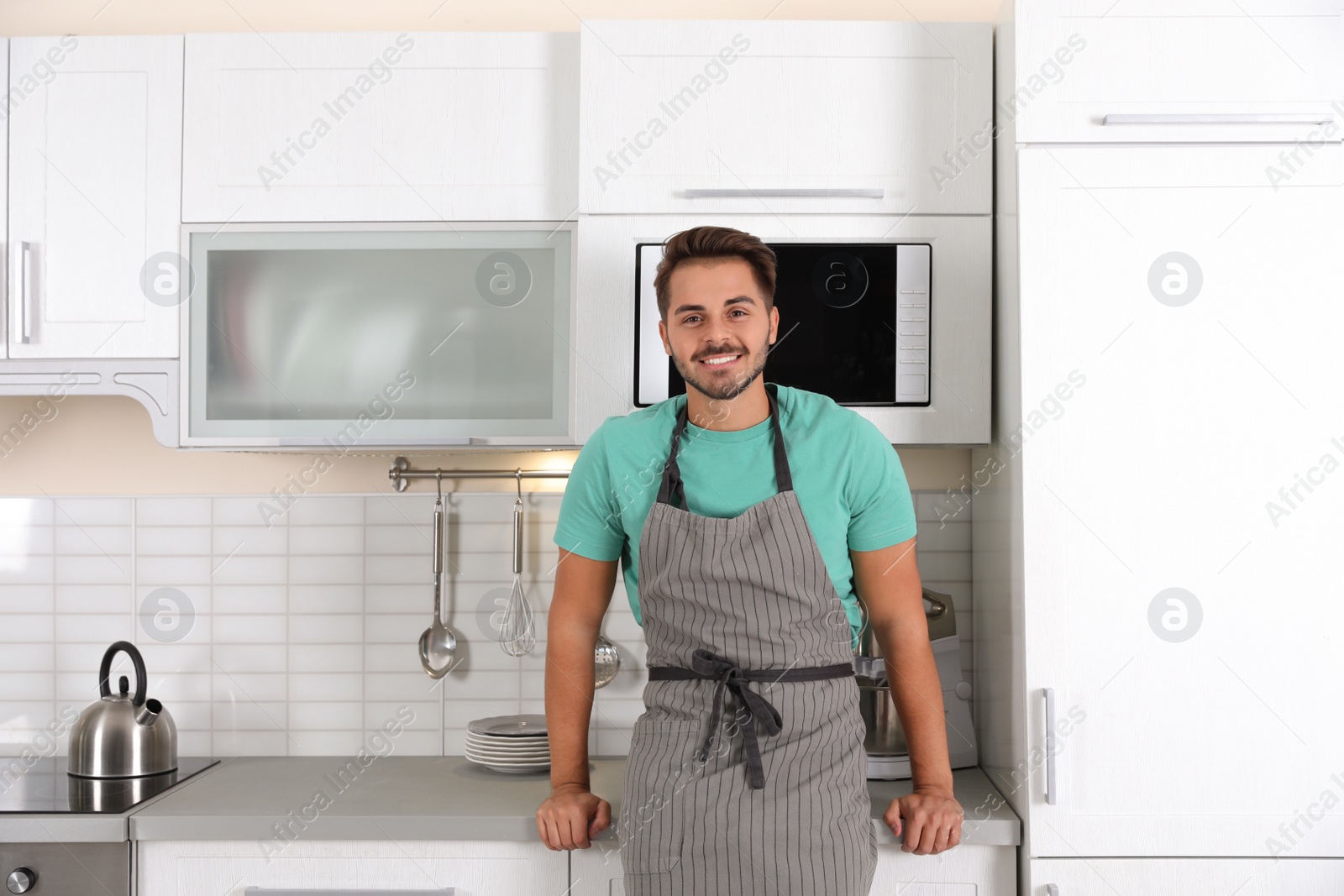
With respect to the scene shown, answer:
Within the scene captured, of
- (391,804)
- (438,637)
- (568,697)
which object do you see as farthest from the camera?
(438,637)

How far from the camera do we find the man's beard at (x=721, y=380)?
1.41m

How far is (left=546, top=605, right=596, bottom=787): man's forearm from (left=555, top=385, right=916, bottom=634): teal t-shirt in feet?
0.35

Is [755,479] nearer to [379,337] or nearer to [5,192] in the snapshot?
[379,337]

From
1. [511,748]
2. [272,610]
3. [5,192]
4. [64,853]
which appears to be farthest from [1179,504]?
[5,192]

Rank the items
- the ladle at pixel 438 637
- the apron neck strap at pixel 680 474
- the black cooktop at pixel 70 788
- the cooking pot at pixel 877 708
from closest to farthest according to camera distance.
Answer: the apron neck strap at pixel 680 474 → the black cooktop at pixel 70 788 → the cooking pot at pixel 877 708 → the ladle at pixel 438 637

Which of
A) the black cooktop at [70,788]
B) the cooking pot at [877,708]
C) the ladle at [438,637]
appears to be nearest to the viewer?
the black cooktop at [70,788]

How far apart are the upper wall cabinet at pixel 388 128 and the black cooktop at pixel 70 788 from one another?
3.19ft

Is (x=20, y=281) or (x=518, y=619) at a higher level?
(x=20, y=281)

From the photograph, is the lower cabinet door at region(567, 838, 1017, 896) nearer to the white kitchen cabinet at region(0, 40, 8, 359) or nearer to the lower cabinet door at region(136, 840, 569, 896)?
the lower cabinet door at region(136, 840, 569, 896)

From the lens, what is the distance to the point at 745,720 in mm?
1358

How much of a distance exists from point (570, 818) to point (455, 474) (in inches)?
30.4

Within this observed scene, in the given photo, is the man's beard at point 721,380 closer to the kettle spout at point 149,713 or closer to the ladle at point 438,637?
the ladle at point 438,637

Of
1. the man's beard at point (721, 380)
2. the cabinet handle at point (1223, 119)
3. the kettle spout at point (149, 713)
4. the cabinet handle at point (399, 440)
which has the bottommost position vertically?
the kettle spout at point (149, 713)

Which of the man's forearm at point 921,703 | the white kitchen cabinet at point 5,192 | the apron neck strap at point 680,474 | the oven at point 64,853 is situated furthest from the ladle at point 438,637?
the man's forearm at point 921,703
